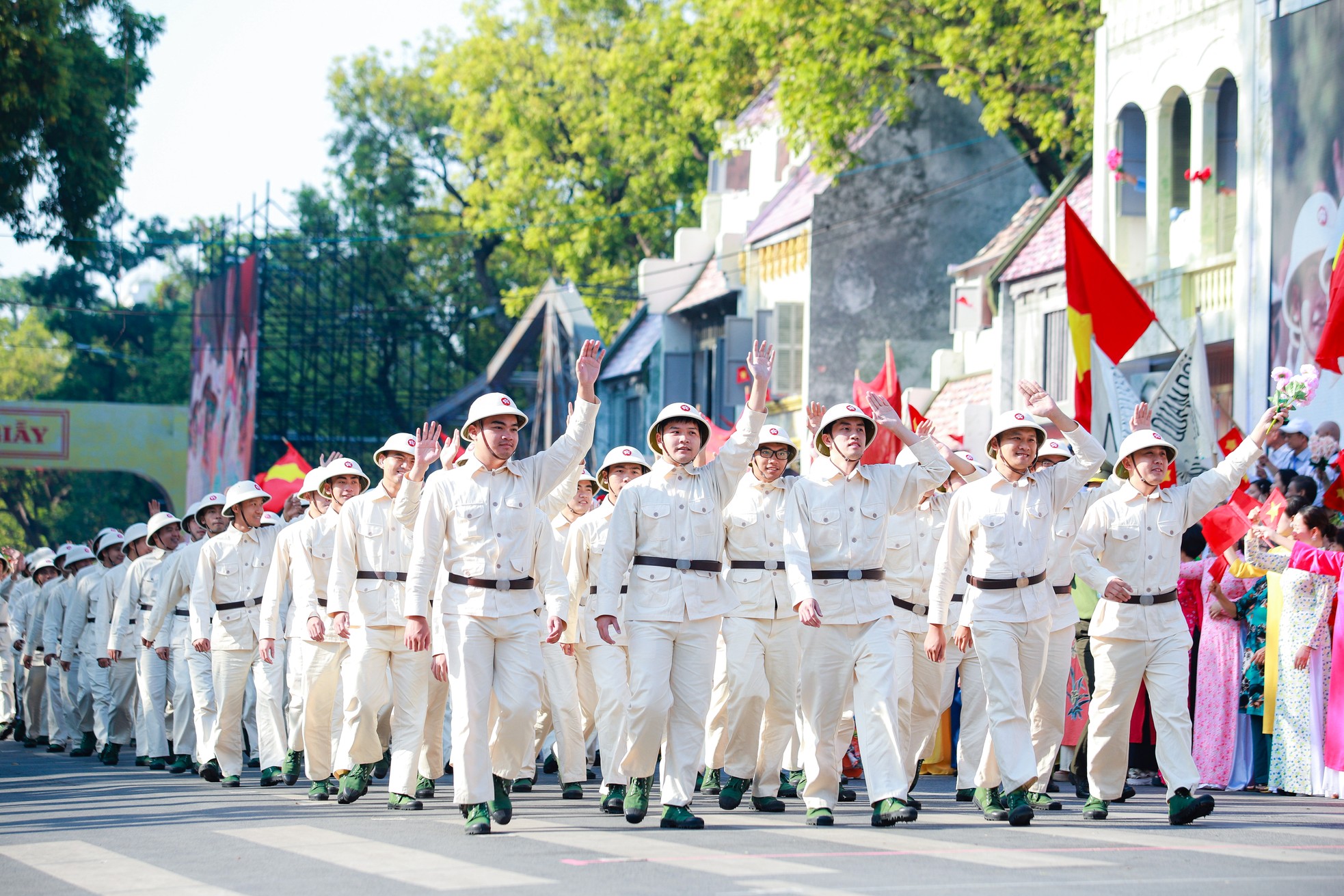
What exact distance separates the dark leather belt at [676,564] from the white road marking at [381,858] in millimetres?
2109

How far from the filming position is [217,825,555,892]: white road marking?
25.9 feet

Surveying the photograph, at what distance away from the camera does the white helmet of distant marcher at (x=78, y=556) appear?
20.4m

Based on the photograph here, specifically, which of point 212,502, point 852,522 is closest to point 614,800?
point 852,522

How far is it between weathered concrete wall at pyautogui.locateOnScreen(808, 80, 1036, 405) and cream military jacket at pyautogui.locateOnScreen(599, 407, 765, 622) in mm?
22685

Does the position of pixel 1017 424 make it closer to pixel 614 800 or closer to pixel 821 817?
pixel 821 817

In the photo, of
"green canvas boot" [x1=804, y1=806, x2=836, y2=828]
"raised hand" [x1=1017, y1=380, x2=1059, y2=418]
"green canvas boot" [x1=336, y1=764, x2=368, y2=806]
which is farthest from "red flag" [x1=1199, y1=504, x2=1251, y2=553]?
"green canvas boot" [x1=336, y1=764, x2=368, y2=806]

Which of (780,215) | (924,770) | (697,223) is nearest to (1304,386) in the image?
(924,770)

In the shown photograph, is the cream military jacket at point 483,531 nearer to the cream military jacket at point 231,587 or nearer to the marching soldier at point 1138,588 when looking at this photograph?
the marching soldier at point 1138,588

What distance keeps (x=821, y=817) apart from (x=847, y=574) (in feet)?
4.43

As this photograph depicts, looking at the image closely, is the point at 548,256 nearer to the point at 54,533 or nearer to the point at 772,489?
the point at 54,533

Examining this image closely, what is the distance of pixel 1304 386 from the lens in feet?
35.7

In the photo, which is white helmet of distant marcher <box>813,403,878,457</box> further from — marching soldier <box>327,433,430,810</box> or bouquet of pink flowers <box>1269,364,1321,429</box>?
marching soldier <box>327,433,430,810</box>

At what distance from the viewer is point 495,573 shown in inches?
395

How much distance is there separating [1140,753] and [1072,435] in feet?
14.8
